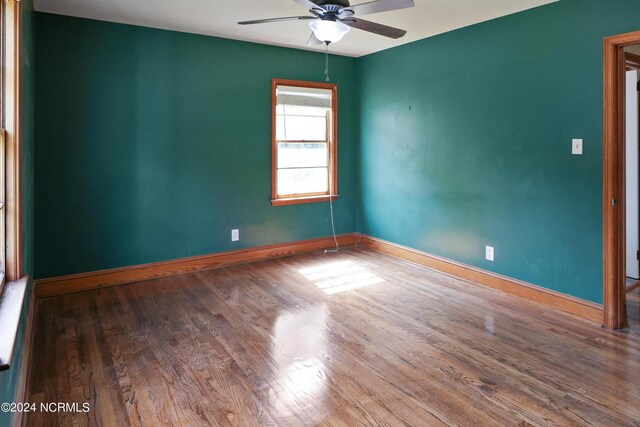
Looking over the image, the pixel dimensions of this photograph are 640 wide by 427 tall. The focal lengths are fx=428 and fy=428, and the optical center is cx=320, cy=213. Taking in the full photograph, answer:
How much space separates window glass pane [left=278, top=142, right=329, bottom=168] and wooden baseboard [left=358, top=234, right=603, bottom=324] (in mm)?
1210

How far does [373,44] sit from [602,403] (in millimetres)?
3845

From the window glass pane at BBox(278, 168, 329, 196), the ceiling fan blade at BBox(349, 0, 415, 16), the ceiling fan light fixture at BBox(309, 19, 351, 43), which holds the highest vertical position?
the ceiling fan blade at BBox(349, 0, 415, 16)

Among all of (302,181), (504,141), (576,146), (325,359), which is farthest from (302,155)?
(325,359)

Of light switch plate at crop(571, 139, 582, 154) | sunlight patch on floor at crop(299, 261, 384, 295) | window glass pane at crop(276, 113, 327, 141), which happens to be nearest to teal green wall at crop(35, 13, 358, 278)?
window glass pane at crop(276, 113, 327, 141)

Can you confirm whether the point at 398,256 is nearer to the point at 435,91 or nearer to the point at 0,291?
the point at 435,91

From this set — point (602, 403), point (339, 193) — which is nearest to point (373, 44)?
point (339, 193)

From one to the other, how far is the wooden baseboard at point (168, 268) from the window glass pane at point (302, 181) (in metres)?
0.62

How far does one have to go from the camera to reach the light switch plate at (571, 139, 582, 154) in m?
3.18

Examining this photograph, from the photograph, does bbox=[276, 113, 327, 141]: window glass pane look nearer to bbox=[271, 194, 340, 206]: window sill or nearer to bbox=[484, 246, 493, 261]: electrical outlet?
bbox=[271, 194, 340, 206]: window sill

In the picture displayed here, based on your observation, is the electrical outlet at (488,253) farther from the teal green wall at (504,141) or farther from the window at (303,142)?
the window at (303,142)

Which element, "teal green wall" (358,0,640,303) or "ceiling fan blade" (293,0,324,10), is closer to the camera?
"ceiling fan blade" (293,0,324,10)

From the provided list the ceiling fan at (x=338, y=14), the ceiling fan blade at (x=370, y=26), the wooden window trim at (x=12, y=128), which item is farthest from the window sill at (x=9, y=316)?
the ceiling fan blade at (x=370, y=26)

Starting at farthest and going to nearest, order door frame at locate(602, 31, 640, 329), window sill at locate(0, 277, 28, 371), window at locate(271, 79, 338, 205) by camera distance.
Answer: window at locate(271, 79, 338, 205), door frame at locate(602, 31, 640, 329), window sill at locate(0, 277, 28, 371)

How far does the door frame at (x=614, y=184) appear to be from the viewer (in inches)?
116
